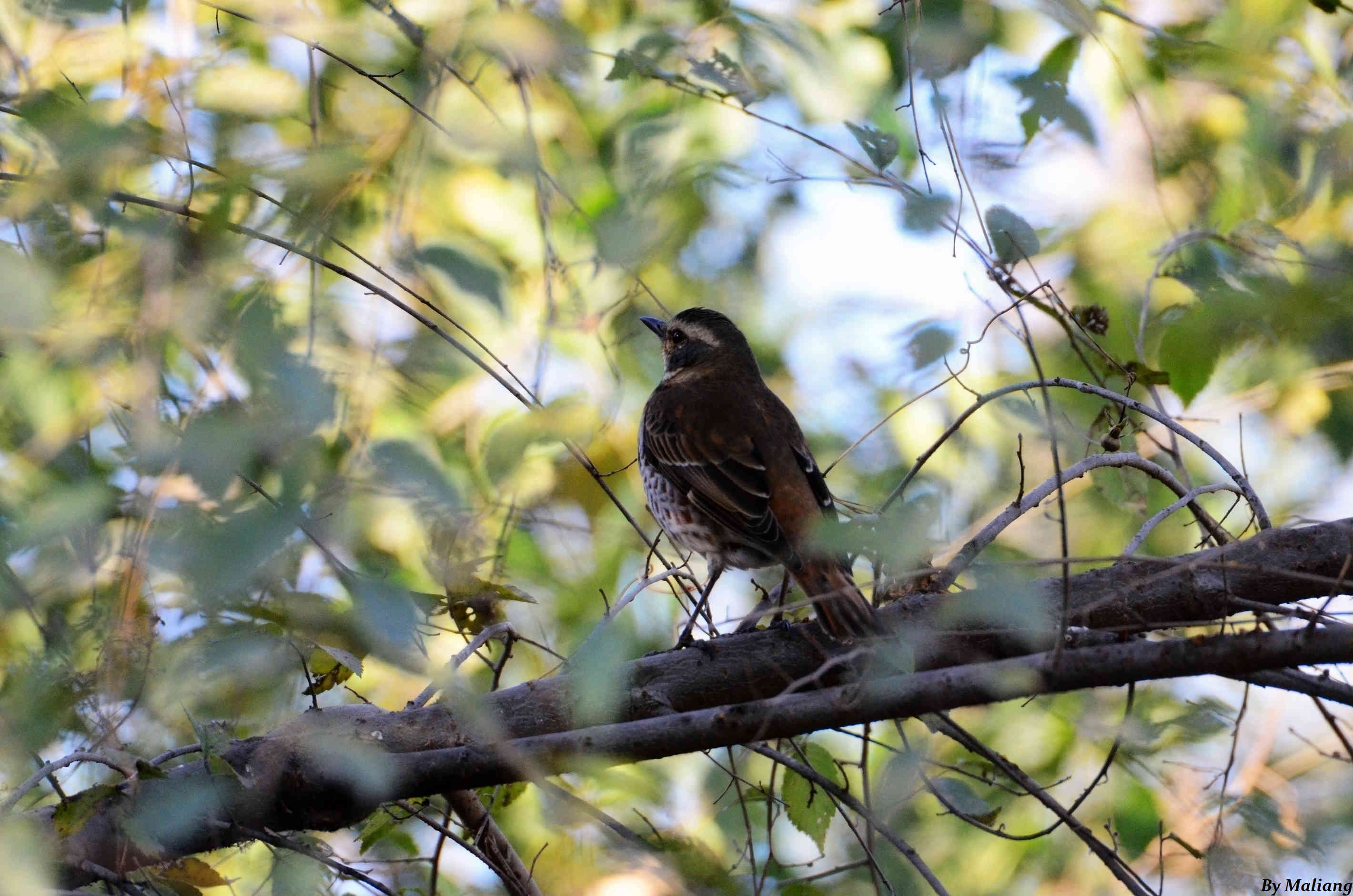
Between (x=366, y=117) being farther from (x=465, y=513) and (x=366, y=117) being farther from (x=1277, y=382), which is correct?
(x=1277, y=382)

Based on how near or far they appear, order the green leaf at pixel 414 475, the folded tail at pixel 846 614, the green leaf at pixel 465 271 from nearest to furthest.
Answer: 1. the green leaf at pixel 414 475
2. the green leaf at pixel 465 271
3. the folded tail at pixel 846 614

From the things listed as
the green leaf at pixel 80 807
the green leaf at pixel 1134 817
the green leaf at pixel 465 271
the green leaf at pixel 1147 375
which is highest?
the green leaf at pixel 1147 375

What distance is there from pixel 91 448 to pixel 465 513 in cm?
188

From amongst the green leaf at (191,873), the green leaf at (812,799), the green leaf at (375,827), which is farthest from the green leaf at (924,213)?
the green leaf at (191,873)

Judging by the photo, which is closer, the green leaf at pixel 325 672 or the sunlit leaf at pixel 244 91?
the sunlit leaf at pixel 244 91

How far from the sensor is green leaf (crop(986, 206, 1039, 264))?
319cm

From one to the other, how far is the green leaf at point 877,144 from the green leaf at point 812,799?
162cm

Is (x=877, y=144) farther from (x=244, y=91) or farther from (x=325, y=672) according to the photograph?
(x=325, y=672)

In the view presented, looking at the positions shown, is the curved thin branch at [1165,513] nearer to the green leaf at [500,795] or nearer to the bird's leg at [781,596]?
the bird's leg at [781,596]

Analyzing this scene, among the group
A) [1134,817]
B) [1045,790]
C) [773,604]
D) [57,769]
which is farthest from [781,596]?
[57,769]

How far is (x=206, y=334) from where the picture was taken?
1.90 meters

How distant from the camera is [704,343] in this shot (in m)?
5.57

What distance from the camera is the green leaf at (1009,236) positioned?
3189 millimetres

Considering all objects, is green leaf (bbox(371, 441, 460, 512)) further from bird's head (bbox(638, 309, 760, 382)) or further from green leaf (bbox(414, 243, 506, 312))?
bird's head (bbox(638, 309, 760, 382))
